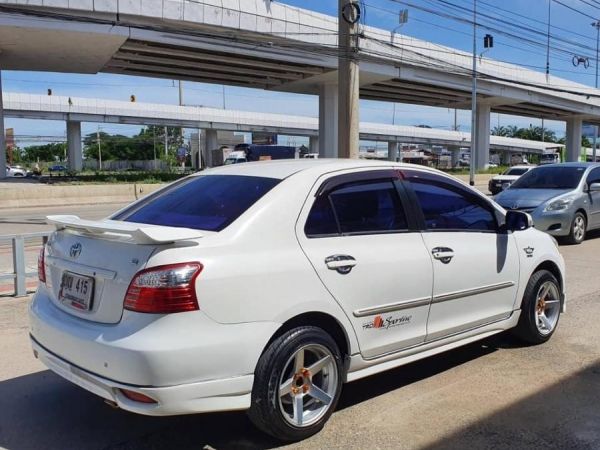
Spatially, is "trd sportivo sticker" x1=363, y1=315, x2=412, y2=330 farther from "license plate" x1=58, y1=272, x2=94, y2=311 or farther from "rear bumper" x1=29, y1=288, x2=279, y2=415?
"license plate" x1=58, y1=272, x2=94, y2=311

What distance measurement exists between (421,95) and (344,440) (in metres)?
52.4

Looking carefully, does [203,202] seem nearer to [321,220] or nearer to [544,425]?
[321,220]

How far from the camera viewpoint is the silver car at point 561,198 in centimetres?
1148

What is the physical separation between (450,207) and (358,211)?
39.5 inches

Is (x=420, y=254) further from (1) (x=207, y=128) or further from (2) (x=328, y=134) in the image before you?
(1) (x=207, y=128)

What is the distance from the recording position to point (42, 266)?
408cm

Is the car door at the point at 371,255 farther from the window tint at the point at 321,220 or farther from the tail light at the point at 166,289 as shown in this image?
the tail light at the point at 166,289

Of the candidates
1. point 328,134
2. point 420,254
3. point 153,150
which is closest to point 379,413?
point 420,254

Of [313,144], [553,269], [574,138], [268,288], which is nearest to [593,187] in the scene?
[553,269]

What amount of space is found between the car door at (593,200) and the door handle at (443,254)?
9.00 meters

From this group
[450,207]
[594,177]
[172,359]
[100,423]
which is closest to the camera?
[172,359]

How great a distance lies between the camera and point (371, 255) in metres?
3.91

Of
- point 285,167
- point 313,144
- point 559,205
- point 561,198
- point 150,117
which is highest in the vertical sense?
point 150,117

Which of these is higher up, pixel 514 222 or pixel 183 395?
pixel 514 222
